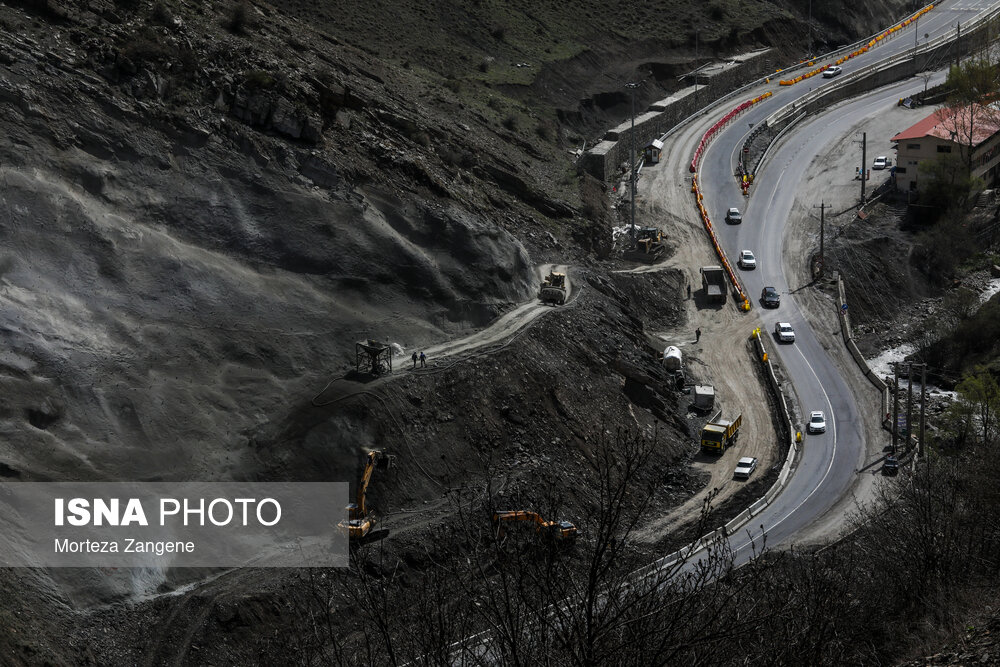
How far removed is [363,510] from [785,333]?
115 feet

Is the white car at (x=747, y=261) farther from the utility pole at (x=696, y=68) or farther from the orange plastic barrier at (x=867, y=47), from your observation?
the orange plastic barrier at (x=867, y=47)

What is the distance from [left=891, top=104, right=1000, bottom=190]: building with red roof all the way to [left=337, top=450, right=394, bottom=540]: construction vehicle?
5687 centimetres

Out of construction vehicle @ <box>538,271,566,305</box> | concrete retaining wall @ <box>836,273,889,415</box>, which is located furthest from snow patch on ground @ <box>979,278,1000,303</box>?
construction vehicle @ <box>538,271,566,305</box>

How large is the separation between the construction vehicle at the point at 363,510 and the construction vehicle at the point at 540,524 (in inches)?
201

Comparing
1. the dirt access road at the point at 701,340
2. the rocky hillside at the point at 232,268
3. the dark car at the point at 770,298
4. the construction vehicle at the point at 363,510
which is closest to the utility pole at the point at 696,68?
the dirt access road at the point at 701,340

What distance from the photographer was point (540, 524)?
75.6 feet

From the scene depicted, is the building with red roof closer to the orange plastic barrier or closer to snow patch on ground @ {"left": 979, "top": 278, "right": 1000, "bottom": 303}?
snow patch on ground @ {"left": 979, "top": 278, "right": 1000, "bottom": 303}

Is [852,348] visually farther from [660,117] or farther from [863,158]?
[660,117]

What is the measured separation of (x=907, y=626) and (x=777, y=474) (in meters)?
29.5

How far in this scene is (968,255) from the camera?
87312 millimetres

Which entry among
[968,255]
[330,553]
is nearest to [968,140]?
[968,255]

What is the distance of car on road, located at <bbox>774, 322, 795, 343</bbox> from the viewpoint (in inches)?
2945

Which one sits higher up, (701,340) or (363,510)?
(701,340)

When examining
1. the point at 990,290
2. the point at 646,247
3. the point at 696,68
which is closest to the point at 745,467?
the point at 646,247
